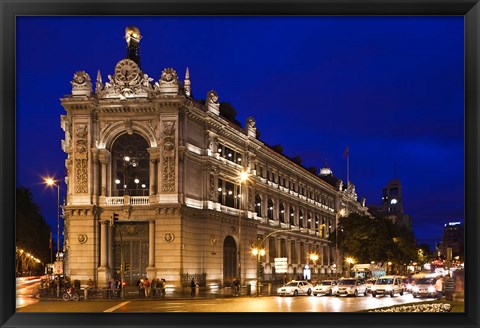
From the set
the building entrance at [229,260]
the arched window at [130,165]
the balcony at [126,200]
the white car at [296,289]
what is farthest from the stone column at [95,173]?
the white car at [296,289]

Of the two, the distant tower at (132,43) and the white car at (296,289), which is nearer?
the white car at (296,289)

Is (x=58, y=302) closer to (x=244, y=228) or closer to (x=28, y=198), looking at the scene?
(x=244, y=228)

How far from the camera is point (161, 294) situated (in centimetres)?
5378

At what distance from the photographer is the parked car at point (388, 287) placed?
184ft

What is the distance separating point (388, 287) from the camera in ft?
184

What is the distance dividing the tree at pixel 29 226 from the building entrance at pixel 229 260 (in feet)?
147

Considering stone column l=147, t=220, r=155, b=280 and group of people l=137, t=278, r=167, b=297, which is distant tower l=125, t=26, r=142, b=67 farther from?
group of people l=137, t=278, r=167, b=297

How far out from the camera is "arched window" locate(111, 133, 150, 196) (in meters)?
60.8

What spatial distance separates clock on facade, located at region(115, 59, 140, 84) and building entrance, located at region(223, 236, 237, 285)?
20.5m

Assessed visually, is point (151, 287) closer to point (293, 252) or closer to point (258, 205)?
point (258, 205)

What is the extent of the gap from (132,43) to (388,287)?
3427 centimetres

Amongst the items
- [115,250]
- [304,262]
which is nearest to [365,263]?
[304,262]

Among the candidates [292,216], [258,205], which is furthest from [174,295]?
[292,216]
